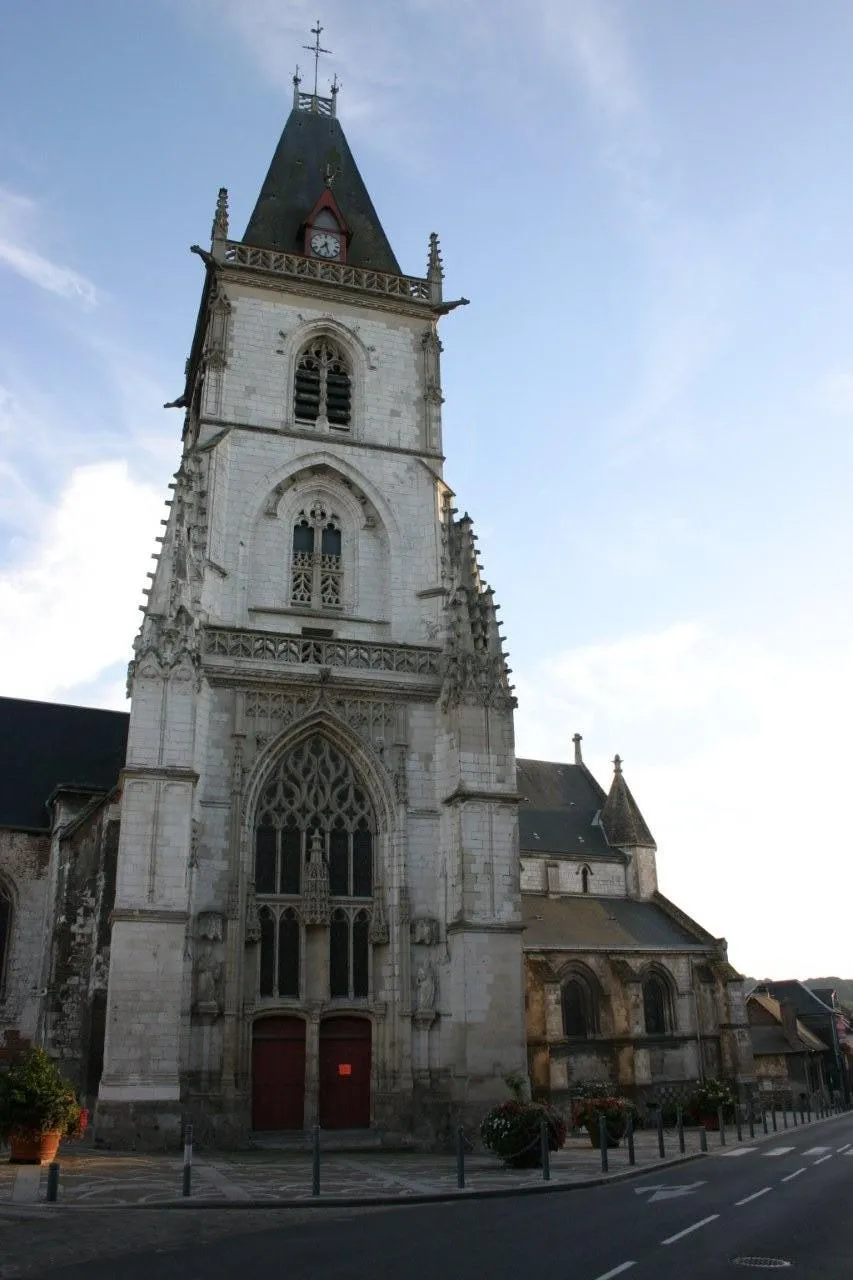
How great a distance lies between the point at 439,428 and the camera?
2647 centimetres

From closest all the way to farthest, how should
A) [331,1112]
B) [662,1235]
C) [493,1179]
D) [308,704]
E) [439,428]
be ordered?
1. [662,1235]
2. [493,1179]
3. [331,1112]
4. [308,704]
5. [439,428]

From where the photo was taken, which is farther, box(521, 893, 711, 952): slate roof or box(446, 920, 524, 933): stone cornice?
box(521, 893, 711, 952): slate roof

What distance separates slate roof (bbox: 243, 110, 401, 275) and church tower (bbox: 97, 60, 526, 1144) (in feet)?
6.41

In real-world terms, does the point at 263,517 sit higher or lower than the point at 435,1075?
higher

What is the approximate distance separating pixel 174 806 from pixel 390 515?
896cm

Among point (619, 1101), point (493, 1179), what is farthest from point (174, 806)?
point (619, 1101)

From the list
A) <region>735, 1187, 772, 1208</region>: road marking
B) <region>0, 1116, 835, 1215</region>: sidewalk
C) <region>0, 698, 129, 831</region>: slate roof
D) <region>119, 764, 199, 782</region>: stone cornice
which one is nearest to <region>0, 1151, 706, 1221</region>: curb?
<region>0, 1116, 835, 1215</region>: sidewalk

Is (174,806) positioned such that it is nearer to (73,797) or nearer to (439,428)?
(73,797)

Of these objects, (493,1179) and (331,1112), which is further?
(331,1112)

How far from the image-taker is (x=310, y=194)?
30.1 m

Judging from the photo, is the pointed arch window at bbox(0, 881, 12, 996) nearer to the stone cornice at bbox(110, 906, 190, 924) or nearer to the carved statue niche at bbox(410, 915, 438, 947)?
the stone cornice at bbox(110, 906, 190, 924)

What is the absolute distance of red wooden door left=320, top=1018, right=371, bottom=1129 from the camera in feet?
Result: 66.3

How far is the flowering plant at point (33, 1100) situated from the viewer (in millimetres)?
14656

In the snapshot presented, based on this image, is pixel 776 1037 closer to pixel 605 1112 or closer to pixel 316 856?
pixel 605 1112
